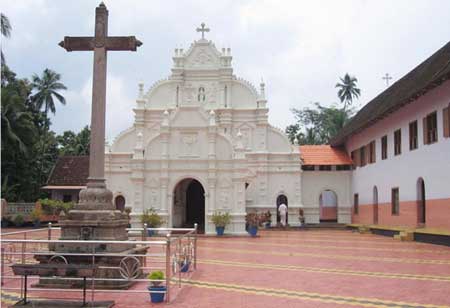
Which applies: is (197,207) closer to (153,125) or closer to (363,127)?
(153,125)

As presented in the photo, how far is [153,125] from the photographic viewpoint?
118 feet

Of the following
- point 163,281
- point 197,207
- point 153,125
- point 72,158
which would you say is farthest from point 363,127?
point 72,158

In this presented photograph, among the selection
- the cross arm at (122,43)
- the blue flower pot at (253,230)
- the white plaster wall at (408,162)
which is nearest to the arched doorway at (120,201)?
the blue flower pot at (253,230)

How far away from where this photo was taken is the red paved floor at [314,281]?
27.7ft

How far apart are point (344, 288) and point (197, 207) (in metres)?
24.5

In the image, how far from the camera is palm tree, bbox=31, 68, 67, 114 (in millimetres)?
59000

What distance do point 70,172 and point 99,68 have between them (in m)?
33.1

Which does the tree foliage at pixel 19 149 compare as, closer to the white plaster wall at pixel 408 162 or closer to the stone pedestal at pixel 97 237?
the white plaster wall at pixel 408 162

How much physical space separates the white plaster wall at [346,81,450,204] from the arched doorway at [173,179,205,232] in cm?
1034

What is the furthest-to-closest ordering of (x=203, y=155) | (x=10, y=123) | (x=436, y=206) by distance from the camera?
(x=10, y=123), (x=203, y=155), (x=436, y=206)

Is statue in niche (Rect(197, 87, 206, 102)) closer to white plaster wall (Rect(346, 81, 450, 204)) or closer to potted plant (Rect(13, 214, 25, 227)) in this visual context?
white plaster wall (Rect(346, 81, 450, 204))

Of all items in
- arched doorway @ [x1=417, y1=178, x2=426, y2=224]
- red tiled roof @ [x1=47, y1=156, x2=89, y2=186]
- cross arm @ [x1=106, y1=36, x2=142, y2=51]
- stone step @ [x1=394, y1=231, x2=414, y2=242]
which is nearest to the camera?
cross arm @ [x1=106, y1=36, x2=142, y2=51]

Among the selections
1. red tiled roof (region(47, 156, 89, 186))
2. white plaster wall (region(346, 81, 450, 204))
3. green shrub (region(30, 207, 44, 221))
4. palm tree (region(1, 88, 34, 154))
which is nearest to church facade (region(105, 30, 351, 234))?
white plaster wall (region(346, 81, 450, 204))

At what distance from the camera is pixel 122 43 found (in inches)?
425
